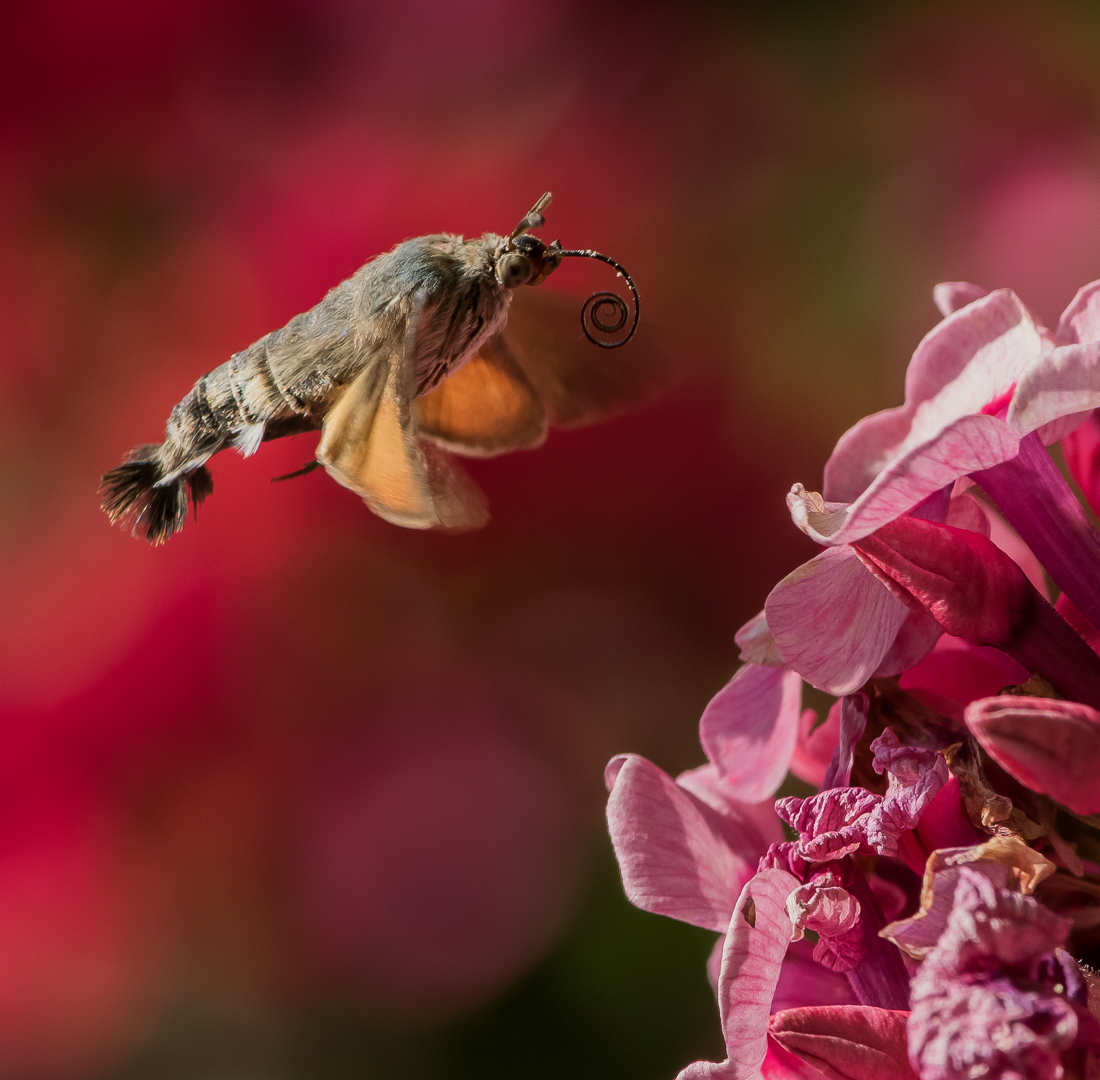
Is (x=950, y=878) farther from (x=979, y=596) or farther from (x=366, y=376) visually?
(x=366, y=376)

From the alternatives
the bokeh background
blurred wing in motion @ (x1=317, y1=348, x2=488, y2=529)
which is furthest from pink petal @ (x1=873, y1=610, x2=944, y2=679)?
the bokeh background

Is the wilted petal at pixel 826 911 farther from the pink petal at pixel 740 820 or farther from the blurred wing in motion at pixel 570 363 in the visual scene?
the blurred wing in motion at pixel 570 363

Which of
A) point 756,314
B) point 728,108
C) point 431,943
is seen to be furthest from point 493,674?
point 728,108

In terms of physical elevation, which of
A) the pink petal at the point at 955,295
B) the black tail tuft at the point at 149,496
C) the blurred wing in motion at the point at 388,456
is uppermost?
the black tail tuft at the point at 149,496

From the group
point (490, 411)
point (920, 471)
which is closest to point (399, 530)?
point (490, 411)

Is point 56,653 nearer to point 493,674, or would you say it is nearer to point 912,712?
point 493,674

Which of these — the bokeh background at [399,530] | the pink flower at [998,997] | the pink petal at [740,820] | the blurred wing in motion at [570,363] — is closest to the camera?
the pink flower at [998,997]

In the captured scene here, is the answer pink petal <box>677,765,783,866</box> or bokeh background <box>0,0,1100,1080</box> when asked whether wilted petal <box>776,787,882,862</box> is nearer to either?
pink petal <box>677,765,783,866</box>

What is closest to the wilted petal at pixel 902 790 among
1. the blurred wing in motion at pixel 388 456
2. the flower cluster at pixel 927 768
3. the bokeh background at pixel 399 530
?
the flower cluster at pixel 927 768
